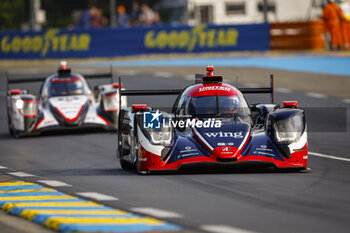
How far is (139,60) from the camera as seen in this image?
3897 cm

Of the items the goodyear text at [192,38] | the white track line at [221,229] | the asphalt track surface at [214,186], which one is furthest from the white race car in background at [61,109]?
the goodyear text at [192,38]

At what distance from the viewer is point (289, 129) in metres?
11.8

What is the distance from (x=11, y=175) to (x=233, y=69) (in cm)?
2086

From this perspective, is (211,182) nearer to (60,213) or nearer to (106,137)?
(60,213)

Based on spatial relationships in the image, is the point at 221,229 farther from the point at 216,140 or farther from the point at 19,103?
the point at 19,103

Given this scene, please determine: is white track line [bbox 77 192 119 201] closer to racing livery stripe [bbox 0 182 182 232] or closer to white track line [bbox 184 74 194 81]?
racing livery stripe [bbox 0 182 182 232]

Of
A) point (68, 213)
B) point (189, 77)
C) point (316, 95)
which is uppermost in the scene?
point (68, 213)

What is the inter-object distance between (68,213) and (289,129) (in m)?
3.99

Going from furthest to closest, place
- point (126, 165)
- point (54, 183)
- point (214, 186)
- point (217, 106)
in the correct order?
point (126, 165)
point (217, 106)
point (54, 183)
point (214, 186)

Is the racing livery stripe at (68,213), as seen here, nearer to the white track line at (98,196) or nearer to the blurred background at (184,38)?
the white track line at (98,196)

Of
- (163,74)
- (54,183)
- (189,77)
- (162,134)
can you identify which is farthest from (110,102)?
(163,74)

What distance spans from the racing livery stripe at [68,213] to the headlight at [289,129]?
121 inches

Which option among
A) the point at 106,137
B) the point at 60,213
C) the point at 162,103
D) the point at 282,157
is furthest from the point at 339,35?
the point at 60,213

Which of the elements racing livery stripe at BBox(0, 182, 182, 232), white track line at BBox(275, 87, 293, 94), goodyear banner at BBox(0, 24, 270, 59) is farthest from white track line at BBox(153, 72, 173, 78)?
racing livery stripe at BBox(0, 182, 182, 232)
